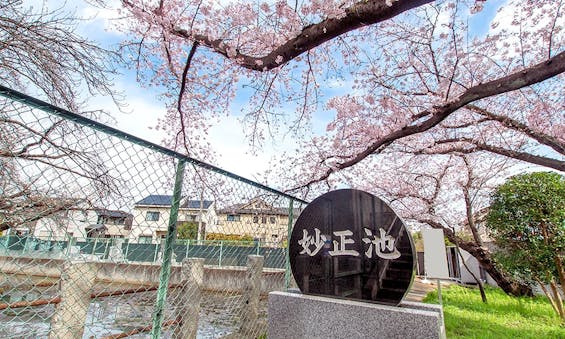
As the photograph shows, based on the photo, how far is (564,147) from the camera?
4617 millimetres

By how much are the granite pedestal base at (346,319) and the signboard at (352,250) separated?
16cm

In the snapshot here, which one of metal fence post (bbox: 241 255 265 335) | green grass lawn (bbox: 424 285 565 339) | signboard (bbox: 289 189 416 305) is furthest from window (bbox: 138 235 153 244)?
green grass lawn (bbox: 424 285 565 339)

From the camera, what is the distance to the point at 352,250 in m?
2.89

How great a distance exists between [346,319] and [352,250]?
66 cm

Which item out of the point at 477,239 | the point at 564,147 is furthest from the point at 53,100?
the point at 477,239

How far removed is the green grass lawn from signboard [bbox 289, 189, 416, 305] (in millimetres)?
3409

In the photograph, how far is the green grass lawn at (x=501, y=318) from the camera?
5109 mm

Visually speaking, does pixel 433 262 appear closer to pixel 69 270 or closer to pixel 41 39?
pixel 69 270

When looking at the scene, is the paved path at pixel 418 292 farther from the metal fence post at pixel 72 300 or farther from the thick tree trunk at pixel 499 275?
the metal fence post at pixel 72 300

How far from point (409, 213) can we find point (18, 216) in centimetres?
1134

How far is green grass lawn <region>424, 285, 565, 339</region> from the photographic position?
16.8 feet

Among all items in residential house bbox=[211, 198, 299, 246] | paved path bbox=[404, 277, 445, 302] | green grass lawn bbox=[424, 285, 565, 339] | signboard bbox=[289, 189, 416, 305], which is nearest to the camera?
signboard bbox=[289, 189, 416, 305]

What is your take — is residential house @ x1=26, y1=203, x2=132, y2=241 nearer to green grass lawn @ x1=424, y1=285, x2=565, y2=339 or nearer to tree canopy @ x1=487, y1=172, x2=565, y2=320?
green grass lawn @ x1=424, y1=285, x2=565, y2=339

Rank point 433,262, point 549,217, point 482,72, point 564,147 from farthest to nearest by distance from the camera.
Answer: point 549,217 < point 482,72 < point 433,262 < point 564,147
